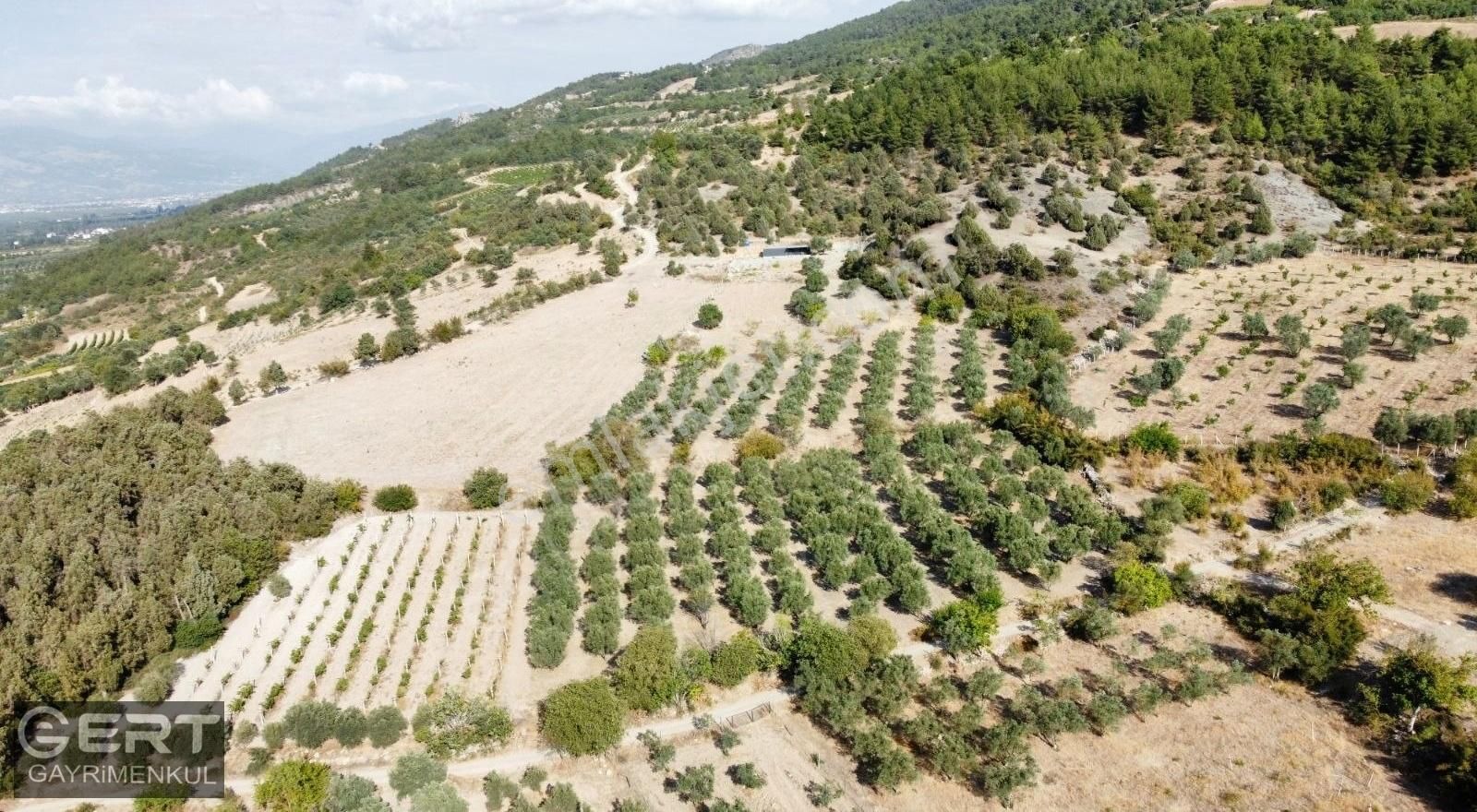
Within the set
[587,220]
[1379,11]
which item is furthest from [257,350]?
[1379,11]

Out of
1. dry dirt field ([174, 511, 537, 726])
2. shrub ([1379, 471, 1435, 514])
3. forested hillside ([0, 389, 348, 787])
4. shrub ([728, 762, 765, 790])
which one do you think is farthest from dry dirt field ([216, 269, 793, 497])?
shrub ([1379, 471, 1435, 514])

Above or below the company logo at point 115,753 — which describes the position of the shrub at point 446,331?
above

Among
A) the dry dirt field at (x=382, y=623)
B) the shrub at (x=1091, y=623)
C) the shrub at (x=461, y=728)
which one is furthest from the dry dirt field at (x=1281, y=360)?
the shrub at (x=461, y=728)

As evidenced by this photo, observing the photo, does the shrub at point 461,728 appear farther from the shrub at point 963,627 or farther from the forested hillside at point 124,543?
the shrub at point 963,627

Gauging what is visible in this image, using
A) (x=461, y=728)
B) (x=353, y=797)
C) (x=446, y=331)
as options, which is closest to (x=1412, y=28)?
(x=446, y=331)

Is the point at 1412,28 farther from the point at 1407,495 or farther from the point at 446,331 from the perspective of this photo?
the point at 446,331

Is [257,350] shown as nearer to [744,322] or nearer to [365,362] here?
[365,362]
